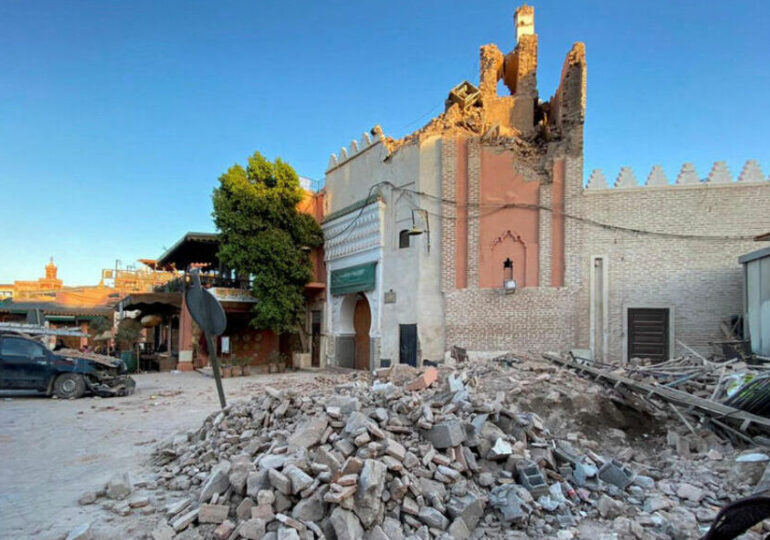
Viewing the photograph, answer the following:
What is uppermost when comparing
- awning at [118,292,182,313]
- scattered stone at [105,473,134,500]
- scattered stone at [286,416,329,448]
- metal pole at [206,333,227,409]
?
awning at [118,292,182,313]

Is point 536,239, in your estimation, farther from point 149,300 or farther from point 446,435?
point 149,300

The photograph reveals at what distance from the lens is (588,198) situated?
1362cm

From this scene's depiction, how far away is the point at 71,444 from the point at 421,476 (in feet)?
20.3

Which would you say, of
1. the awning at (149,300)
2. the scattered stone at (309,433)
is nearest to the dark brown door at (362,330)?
the awning at (149,300)

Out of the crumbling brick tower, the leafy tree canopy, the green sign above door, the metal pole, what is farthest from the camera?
the leafy tree canopy

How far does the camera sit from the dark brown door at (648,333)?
1311 centimetres

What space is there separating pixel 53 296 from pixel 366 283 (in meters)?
26.2

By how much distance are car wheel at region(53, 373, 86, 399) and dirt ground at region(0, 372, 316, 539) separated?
30 centimetres

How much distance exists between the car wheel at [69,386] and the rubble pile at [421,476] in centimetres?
749

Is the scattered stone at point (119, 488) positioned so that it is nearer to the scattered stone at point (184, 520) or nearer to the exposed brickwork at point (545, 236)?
the scattered stone at point (184, 520)

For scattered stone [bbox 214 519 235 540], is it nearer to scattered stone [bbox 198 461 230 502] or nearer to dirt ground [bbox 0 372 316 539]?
scattered stone [bbox 198 461 230 502]

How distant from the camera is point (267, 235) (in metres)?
18.4

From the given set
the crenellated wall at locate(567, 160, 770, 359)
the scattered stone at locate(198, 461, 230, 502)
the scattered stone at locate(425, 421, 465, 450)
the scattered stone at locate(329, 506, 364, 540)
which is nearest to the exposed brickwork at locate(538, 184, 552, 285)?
the crenellated wall at locate(567, 160, 770, 359)

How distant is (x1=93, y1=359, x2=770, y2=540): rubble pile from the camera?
369 cm
